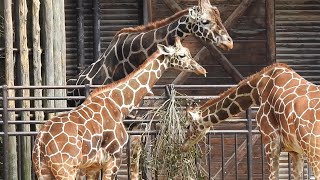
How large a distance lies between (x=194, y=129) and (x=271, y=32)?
4.62m

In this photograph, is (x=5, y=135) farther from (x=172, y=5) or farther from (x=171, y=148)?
(x=172, y=5)

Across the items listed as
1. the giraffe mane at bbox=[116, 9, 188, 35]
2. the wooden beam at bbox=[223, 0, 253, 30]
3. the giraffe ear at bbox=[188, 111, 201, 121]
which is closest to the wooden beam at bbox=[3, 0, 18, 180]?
the giraffe mane at bbox=[116, 9, 188, 35]

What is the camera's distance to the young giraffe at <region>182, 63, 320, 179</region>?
11.0 m

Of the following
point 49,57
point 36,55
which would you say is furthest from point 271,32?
point 36,55

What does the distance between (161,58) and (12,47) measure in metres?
2.12

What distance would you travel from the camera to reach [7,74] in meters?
13.1

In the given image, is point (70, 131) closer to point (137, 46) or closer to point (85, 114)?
point (85, 114)

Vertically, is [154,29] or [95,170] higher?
[154,29]

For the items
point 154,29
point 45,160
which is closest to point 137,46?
point 154,29

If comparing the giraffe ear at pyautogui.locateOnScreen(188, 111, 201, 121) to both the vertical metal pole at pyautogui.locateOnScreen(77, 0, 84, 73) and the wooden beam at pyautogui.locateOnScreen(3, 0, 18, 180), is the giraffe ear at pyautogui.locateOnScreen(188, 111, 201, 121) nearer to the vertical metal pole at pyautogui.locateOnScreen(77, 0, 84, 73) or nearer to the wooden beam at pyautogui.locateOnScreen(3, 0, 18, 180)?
the wooden beam at pyautogui.locateOnScreen(3, 0, 18, 180)

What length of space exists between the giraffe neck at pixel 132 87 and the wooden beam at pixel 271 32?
182 inches

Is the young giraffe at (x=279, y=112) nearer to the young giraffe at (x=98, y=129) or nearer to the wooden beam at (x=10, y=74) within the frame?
the young giraffe at (x=98, y=129)

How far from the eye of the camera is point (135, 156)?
41.2ft

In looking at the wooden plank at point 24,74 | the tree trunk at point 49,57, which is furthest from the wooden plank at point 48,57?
the wooden plank at point 24,74
